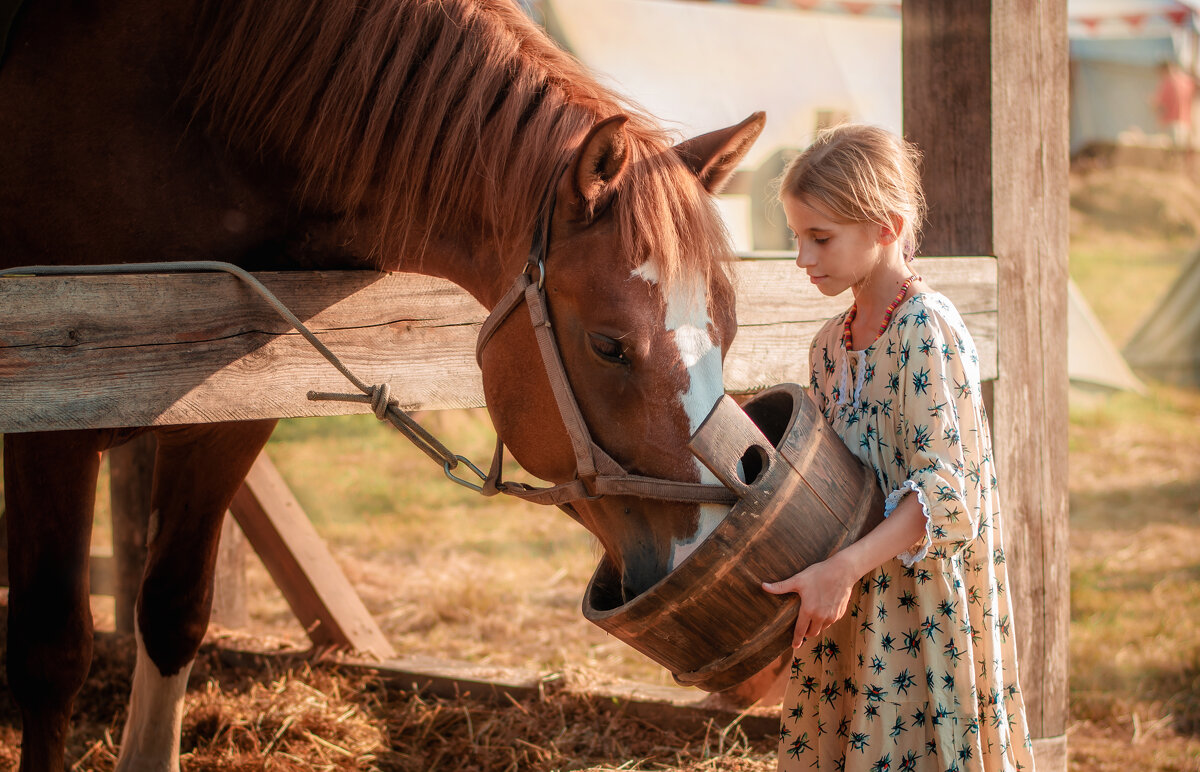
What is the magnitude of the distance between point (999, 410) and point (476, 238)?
4.24 feet

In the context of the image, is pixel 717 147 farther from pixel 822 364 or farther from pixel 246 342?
pixel 246 342

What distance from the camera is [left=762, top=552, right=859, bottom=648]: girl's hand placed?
130cm

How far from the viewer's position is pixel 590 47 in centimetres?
823

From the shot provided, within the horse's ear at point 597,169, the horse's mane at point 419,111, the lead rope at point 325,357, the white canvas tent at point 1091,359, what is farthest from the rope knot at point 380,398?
the white canvas tent at point 1091,359

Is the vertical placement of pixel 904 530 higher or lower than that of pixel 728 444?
lower

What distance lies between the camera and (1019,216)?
7.29 feet

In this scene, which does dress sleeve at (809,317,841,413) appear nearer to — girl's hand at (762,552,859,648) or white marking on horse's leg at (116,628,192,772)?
girl's hand at (762,552,859,648)

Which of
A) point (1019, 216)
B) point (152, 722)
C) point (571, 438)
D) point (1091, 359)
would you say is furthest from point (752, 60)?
point (571, 438)

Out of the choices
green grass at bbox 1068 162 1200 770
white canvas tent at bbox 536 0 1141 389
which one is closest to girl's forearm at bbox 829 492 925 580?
green grass at bbox 1068 162 1200 770

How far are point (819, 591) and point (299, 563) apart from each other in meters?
2.04

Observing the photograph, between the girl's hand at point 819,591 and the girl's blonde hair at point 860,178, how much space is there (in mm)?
534

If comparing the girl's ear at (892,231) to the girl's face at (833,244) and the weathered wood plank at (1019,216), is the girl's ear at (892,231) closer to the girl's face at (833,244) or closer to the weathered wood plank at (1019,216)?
the girl's face at (833,244)

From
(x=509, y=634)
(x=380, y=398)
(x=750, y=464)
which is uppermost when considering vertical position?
(x=380, y=398)

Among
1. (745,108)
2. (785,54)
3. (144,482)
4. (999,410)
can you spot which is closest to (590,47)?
(745,108)
